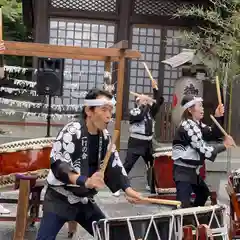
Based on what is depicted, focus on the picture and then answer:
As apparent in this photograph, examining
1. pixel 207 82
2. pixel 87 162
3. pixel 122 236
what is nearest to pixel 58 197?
pixel 87 162

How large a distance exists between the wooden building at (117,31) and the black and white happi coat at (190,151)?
7310 mm

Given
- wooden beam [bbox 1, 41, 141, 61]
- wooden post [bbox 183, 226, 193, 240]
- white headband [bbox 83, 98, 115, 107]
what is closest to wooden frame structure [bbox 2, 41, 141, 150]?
wooden beam [bbox 1, 41, 141, 61]

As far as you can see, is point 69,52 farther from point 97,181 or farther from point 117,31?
point 117,31

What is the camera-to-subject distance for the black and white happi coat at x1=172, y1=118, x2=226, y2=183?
6375mm

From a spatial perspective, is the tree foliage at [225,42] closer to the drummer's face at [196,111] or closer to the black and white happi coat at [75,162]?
the drummer's face at [196,111]

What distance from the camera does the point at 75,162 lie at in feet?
14.8

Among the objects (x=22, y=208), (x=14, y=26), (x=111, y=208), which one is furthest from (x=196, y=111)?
(x=14, y=26)

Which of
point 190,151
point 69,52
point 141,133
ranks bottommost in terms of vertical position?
point 141,133

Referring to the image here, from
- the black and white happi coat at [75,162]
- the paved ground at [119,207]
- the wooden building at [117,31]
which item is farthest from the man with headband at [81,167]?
the wooden building at [117,31]

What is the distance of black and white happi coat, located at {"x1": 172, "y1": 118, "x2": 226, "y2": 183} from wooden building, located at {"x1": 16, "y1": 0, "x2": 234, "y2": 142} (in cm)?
731

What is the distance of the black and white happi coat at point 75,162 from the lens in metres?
4.43

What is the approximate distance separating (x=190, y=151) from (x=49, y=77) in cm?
434

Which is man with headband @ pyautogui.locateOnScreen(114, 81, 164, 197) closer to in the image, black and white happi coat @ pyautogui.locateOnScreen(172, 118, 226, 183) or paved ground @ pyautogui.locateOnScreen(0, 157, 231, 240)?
paved ground @ pyautogui.locateOnScreen(0, 157, 231, 240)

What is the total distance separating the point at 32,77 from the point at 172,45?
137 inches
